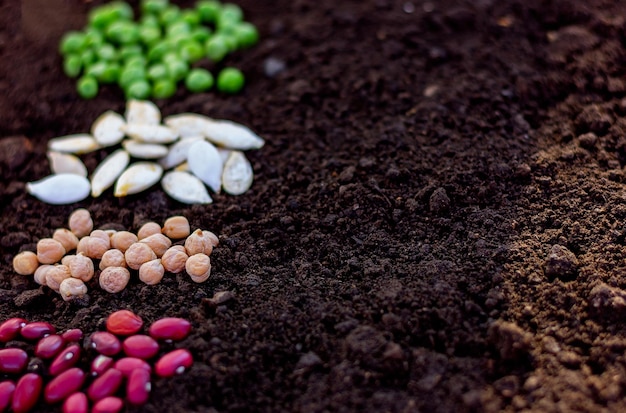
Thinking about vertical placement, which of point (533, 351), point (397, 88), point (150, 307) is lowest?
point (150, 307)

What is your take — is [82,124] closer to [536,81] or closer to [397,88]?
[397,88]

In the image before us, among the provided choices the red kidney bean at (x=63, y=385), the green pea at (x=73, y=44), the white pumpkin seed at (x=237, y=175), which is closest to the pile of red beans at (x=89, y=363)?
the red kidney bean at (x=63, y=385)

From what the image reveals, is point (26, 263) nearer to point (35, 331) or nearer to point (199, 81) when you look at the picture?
point (35, 331)

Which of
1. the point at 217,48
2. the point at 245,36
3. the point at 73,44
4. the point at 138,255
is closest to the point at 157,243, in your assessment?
the point at 138,255

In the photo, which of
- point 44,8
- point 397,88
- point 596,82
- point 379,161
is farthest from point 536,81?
point 44,8

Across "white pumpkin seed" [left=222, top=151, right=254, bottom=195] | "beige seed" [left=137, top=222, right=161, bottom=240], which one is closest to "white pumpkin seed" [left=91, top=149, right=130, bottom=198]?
"beige seed" [left=137, top=222, right=161, bottom=240]

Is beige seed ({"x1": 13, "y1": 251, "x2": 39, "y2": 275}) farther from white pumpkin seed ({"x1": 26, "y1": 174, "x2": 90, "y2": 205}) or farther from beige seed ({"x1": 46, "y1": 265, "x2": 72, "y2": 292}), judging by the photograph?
white pumpkin seed ({"x1": 26, "y1": 174, "x2": 90, "y2": 205})
